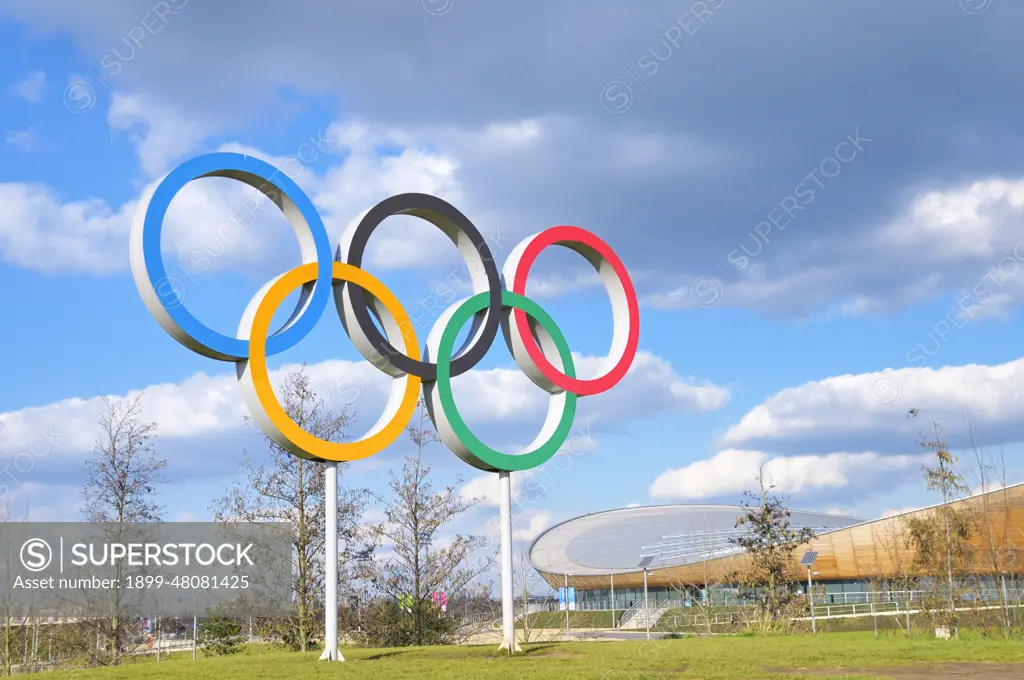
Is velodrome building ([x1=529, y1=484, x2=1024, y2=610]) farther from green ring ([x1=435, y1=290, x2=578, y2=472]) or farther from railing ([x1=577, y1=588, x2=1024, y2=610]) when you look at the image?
green ring ([x1=435, y1=290, x2=578, y2=472])

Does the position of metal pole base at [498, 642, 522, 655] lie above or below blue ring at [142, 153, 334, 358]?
below

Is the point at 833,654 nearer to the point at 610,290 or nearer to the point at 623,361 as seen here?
the point at 623,361

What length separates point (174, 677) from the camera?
41.3 ft

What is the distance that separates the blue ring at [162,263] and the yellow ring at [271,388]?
18 cm

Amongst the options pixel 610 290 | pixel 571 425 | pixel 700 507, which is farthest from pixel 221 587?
pixel 700 507

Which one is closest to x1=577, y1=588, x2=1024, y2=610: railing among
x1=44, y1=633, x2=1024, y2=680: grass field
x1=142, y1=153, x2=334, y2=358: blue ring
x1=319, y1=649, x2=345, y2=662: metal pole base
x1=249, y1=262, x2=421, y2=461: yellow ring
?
x1=44, y1=633, x2=1024, y2=680: grass field

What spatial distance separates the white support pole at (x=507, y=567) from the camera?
1628cm

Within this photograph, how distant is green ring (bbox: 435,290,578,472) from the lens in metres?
16.3

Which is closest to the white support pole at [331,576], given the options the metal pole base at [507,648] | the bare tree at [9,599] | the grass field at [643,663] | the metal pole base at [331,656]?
the metal pole base at [331,656]

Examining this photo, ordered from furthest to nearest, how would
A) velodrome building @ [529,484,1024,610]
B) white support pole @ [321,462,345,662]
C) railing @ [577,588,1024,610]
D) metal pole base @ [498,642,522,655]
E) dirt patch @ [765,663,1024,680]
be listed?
1. velodrome building @ [529,484,1024,610]
2. railing @ [577,588,1024,610]
3. metal pole base @ [498,642,522,655]
4. white support pole @ [321,462,345,662]
5. dirt patch @ [765,663,1024,680]

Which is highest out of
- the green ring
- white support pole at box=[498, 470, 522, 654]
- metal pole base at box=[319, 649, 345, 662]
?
the green ring

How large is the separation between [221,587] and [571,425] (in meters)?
10.3

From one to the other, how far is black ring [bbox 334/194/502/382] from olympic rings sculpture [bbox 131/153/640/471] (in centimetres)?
2

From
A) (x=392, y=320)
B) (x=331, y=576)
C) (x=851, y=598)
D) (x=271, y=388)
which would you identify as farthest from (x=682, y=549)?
(x=271, y=388)
